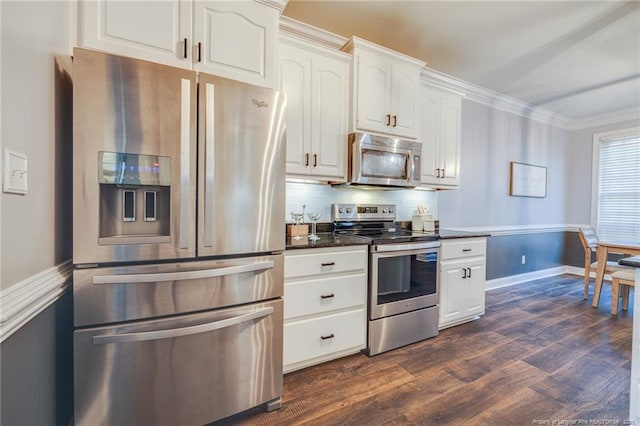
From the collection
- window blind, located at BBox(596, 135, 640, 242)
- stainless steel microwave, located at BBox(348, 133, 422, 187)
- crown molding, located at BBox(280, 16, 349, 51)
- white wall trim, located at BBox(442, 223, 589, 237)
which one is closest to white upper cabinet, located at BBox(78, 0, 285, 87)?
crown molding, located at BBox(280, 16, 349, 51)

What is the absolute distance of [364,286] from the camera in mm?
2219

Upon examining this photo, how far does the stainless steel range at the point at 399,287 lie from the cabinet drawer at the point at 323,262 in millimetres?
130

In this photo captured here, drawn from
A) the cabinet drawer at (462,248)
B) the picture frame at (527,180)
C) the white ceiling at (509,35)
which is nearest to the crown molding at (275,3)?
the white ceiling at (509,35)

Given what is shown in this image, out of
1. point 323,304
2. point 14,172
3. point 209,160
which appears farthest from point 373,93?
point 14,172

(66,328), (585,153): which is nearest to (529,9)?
(66,328)

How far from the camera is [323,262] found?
2025mm

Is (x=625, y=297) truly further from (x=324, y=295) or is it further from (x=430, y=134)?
(x=324, y=295)

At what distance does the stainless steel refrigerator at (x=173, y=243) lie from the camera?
4.02ft

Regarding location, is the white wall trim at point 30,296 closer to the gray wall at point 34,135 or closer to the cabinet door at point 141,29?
the gray wall at point 34,135

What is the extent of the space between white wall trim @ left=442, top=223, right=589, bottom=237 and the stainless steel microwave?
124cm

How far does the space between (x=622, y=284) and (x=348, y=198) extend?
3254 mm

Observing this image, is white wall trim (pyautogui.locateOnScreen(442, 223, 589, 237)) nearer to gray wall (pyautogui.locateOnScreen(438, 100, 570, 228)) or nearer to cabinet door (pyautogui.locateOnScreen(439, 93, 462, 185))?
gray wall (pyautogui.locateOnScreen(438, 100, 570, 228))

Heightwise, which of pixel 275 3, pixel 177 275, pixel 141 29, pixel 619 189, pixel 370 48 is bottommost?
pixel 177 275

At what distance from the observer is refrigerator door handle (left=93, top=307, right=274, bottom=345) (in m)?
1.24
